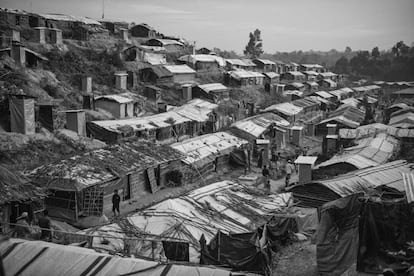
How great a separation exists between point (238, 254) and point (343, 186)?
21.6 ft

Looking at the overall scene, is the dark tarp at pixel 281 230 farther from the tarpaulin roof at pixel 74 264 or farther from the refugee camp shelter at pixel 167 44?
the refugee camp shelter at pixel 167 44

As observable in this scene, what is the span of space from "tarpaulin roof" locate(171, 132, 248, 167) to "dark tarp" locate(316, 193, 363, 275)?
493 inches

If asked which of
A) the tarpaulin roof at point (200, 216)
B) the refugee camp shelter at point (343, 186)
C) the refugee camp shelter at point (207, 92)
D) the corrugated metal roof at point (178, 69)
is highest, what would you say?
the corrugated metal roof at point (178, 69)

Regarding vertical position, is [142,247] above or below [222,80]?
below

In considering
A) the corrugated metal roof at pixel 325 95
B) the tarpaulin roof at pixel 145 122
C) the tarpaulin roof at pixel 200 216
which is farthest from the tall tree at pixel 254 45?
the tarpaulin roof at pixel 200 216

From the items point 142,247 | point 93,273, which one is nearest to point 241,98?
point 142,247

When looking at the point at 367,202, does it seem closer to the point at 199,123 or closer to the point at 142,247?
the point at 142,247

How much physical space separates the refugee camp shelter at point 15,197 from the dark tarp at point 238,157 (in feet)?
44.4

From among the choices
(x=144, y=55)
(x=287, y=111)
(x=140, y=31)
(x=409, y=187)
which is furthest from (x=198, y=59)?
(x=409, y=187)

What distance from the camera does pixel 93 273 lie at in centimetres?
705

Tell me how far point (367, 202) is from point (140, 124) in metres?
17.9

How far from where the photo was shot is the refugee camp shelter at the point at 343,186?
1557 cm

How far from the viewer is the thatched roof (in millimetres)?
13242

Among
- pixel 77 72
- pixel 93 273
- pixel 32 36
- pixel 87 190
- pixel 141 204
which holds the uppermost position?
pixel 32 36
